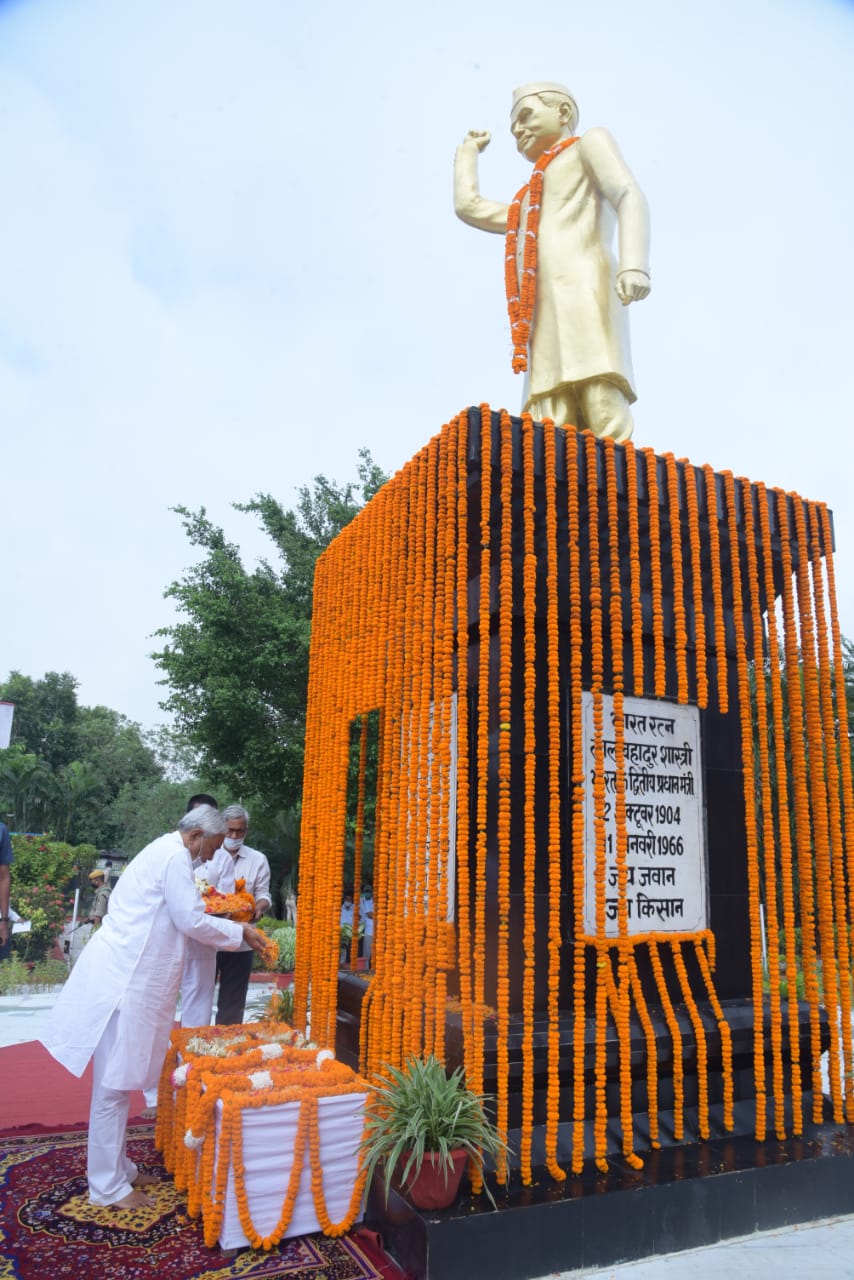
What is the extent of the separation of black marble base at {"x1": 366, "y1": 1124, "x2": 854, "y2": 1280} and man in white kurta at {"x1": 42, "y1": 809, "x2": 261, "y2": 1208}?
3.51 ft

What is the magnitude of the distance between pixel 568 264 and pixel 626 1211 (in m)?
4.65

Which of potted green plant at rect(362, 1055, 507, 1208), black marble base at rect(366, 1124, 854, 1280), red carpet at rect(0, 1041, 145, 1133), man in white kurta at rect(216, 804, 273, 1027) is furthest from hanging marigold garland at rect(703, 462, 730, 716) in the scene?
red carpet at rect(0, 1041, 145, 1133)

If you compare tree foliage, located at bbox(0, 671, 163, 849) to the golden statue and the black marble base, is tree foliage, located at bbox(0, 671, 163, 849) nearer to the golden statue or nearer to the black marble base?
the golden statue

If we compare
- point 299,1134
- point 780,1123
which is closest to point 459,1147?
point 299,1134

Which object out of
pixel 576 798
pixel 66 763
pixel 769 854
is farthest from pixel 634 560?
pixel 66 763

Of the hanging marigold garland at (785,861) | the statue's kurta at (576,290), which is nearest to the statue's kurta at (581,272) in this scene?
the statue's kurta at (576,290)

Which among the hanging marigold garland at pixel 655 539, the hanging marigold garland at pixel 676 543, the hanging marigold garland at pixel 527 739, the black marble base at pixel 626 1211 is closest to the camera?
the black marble base at pixel 626 1211

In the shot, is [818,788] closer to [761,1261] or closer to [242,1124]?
[761,1261]

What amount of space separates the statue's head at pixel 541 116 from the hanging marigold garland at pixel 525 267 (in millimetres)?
79

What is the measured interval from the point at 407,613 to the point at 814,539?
2267 mm

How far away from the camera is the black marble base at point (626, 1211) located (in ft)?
9.84

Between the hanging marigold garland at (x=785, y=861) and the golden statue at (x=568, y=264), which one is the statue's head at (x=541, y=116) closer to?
the golden statue at (x=568, y=264)

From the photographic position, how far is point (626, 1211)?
10.7 ft

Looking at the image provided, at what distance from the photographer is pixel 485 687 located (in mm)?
3846
